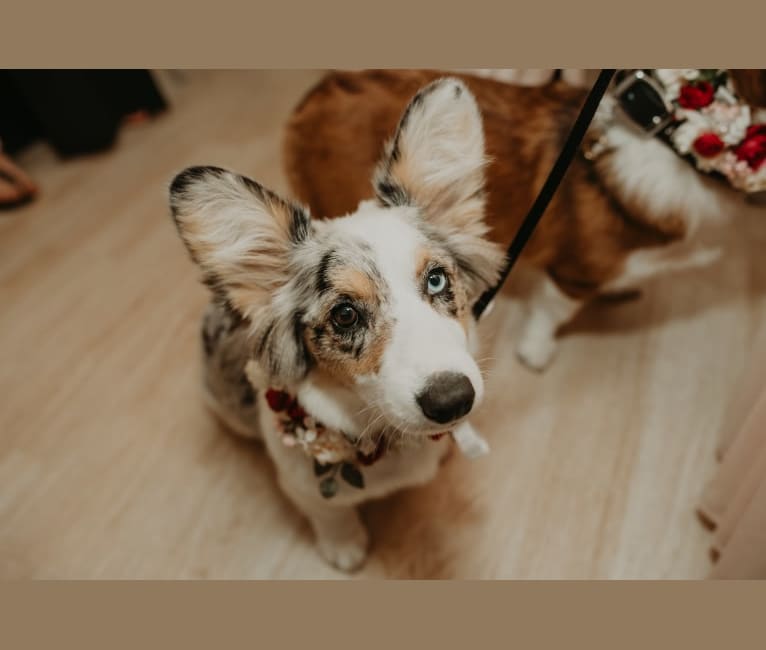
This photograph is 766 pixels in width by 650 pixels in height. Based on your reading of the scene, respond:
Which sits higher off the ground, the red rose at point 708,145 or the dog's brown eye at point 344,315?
the red rose at point 708,145

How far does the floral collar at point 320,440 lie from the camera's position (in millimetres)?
1278

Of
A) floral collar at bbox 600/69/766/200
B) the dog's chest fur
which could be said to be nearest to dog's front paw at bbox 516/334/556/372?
the dog's chest fur

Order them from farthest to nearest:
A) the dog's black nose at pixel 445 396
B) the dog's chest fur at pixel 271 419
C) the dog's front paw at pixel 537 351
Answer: the dog's front paw at pixel 537 351
the dog's chest fur at pixel 271 419
the dog's black nose at pixel 445 396

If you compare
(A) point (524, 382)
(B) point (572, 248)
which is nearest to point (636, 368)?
(A) point (524, 382)

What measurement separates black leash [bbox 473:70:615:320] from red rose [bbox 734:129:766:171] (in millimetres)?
531

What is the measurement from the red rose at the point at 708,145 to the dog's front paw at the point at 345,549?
1367mm

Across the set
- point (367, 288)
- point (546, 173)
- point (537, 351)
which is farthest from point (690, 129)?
point (367, 288)

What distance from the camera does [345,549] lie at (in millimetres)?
1686

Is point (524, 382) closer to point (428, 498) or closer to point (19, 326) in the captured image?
point (428, 498)

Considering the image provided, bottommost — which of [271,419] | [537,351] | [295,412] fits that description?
[537,351]

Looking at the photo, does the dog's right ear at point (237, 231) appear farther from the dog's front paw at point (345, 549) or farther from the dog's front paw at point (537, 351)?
the dog's front paw at point (537, 351)

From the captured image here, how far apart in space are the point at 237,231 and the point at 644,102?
44.3 inches

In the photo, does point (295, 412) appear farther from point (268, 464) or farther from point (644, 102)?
point (644, 102)

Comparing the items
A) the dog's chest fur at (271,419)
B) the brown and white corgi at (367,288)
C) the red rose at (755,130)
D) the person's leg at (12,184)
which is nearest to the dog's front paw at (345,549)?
the dog's chest fur at (271,419)
